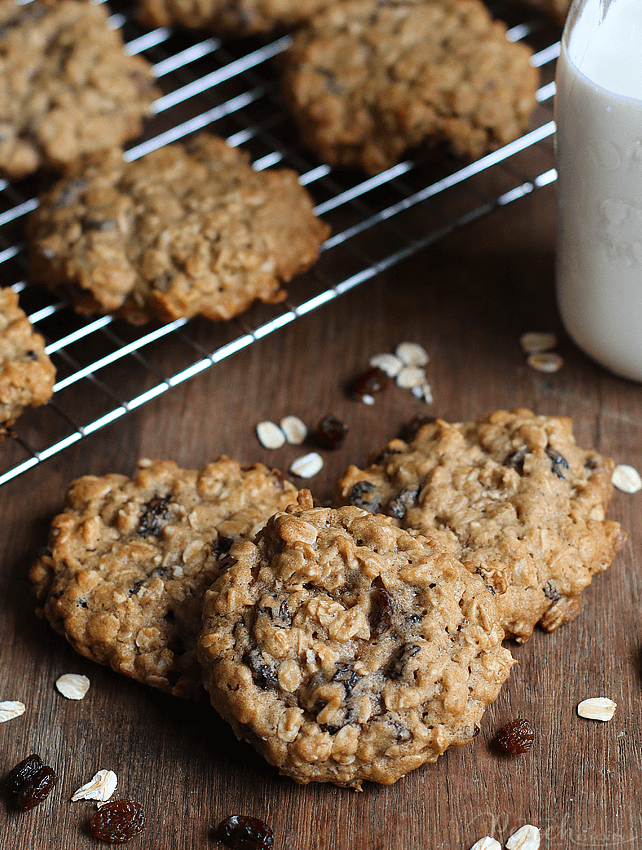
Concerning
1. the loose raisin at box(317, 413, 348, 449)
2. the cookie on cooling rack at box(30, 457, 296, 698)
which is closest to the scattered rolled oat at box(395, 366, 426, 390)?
the loose raisin at box(317, 413, 348, 449)

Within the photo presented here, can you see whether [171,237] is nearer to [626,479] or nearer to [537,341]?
[537,341]

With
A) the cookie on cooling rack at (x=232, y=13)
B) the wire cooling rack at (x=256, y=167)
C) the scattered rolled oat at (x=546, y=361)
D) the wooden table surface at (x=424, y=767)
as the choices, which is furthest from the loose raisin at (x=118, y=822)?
the cookie on cooling rack at (x=232, y=13)

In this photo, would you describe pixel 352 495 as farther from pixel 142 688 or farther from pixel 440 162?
pixel 440 162

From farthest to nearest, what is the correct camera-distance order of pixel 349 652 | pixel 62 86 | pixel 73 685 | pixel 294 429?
pixel 62 86 → pixel 294 429 → pixel 73 685 → pixel 349 652

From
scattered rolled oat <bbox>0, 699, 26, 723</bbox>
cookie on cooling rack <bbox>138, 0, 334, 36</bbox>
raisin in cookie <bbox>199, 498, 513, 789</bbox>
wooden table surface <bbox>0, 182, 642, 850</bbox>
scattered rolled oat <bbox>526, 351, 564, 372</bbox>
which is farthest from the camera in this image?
cookie on cooling rack <bbox>138, 0, 334, 36</bbox>

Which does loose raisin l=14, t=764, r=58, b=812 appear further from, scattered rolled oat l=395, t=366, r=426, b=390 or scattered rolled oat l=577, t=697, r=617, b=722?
scattered rolled oat l=395, t=366, r=426, b=390

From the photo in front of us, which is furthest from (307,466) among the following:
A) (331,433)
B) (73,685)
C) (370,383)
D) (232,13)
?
(232,13)
